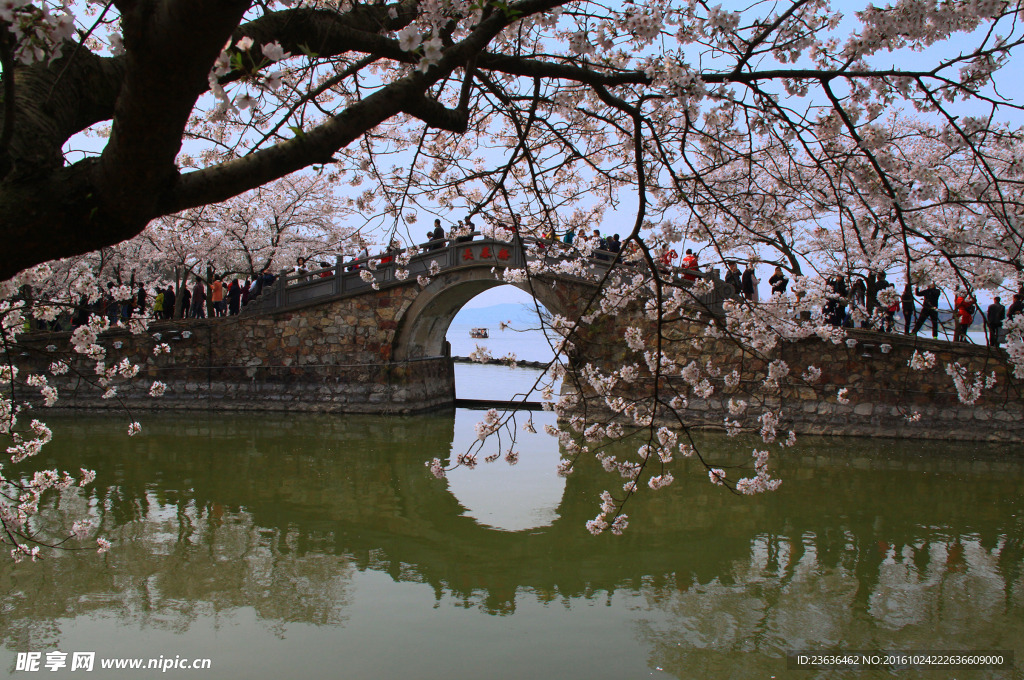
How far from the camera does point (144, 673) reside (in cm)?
386

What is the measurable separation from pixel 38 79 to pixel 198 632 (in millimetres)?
3482

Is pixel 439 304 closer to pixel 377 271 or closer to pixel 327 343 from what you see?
pixel 377 271

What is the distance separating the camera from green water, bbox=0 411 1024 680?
4195 mm

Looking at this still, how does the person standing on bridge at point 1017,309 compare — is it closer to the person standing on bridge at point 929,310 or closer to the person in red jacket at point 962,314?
the person in red jacket at point 962,314

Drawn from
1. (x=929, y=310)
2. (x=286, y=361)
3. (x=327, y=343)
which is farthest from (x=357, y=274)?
(x=929, y=310)

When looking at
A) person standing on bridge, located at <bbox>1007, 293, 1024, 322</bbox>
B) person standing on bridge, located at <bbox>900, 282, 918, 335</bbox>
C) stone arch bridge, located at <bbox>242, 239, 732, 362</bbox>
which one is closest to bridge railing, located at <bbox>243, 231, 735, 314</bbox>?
stone arch bridge, located at <bbox>242, 239, 732, 362</bbox>

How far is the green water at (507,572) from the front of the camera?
4195mm

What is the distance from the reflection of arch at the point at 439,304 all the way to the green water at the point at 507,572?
5.04 m

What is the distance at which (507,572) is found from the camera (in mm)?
5598

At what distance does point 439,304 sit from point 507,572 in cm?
983

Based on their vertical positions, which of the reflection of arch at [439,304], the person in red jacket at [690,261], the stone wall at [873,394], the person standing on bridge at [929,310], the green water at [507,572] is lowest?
the green water at [507,572]

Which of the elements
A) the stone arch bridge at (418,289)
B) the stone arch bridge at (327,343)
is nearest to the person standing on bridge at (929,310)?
the stone arch bridge at (327,343)

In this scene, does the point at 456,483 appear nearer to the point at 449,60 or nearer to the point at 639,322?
the point at 639,322

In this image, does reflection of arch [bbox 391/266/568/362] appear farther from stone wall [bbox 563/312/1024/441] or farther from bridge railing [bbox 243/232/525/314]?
stone wall [bbox 563/312/1024/441]
